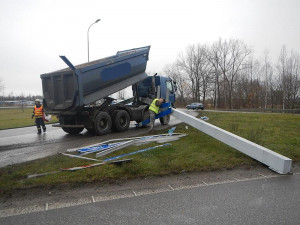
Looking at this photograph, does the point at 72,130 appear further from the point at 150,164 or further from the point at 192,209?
the point at 192,209

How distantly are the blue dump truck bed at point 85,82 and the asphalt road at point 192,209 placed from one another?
18.2ft

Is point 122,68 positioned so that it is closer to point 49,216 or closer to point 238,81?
point 49,216

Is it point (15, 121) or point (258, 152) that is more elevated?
point (258, 152)

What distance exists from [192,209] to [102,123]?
6.95m

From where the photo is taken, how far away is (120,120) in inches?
403

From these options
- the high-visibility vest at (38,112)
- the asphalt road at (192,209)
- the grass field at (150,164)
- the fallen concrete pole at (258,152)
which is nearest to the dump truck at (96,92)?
the high-visibility vest at (38,112)

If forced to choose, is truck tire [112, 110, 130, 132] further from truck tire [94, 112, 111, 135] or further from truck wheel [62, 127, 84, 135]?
truck wheel [62, 127, 84, 135]

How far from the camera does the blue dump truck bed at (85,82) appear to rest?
26.8 ft

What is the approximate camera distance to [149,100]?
1186cm

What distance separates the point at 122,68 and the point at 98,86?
137 centimetres

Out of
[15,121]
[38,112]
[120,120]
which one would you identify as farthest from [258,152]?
[15,121]

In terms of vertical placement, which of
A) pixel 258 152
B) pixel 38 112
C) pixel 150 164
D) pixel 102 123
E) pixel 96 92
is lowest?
pixel 150 164

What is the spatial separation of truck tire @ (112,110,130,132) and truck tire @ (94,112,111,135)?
1.23ft

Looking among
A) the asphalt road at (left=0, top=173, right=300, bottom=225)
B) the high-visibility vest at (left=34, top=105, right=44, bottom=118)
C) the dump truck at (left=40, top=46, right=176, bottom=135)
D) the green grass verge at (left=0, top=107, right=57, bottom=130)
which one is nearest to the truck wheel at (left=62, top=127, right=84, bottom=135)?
the dump truck at (left=40, top=46, right=176, bottom=135)
